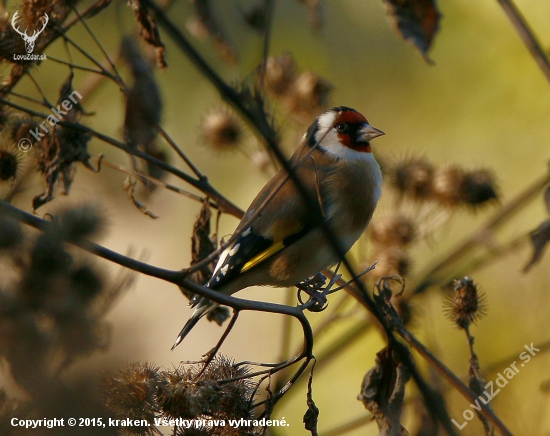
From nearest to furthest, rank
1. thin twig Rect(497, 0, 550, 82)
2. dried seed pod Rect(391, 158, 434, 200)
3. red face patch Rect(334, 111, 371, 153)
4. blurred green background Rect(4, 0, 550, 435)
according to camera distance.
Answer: thin twig Rect(497, 0, 550, 82)
red face patch Rect(334, 111, 371, 153)
dried seed pod Rect(391, 158, 434, 200)
blurred green background Rect(4, 0, 550, 435)

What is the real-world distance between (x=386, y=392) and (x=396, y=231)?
4.94 feet

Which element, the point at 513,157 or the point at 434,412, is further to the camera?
the point at 513,157

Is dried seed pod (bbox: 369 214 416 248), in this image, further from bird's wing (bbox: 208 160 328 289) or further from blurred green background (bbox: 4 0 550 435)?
bird's wing (bbox: 208 160 328 289)

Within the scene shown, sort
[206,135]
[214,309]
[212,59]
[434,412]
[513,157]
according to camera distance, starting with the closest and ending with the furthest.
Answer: [434,412] → [214,309] → [206,135] → [513,157] → [212,59]

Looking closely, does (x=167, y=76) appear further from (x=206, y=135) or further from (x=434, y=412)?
(x=434, y=412)

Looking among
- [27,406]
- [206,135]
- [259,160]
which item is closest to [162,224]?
[206,135]

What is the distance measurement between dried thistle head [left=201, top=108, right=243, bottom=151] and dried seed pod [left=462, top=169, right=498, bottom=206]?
4.72 feet

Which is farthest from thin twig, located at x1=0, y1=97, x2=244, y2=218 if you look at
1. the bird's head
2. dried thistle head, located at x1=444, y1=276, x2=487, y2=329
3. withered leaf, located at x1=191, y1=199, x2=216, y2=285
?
dried thistle head, located at x1=444, y1=276, x2=487, y2=329

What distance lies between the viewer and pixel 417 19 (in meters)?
3.01

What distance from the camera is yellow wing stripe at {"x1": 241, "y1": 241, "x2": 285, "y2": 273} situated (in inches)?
126

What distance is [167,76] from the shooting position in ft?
20.5

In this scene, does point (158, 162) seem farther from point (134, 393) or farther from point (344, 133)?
point (344, 133)

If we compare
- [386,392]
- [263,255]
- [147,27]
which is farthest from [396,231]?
[147,27]

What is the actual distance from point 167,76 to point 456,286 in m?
4.15
